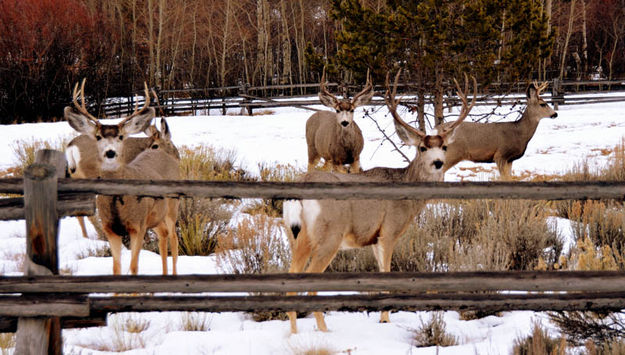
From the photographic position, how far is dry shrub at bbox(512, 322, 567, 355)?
153 inches

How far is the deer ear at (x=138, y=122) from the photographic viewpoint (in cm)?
588

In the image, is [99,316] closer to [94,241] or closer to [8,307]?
[8,307]

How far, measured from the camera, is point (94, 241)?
25.1 ft

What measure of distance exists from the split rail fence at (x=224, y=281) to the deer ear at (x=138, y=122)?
203 cm

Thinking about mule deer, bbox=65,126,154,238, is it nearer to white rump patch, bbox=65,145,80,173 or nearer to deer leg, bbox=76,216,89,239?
white rump patch, bbox=65,145,80,173

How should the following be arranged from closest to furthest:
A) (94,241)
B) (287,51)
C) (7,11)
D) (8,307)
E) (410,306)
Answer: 1. (8,307)
2. (410,306)
3. (94,241)
4. (7,11)
5. (287,51)

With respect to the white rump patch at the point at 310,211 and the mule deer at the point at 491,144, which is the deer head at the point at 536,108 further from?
the white rump patch at the point at 310,211

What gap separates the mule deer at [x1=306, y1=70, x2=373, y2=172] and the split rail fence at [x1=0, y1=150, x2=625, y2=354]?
6.04m

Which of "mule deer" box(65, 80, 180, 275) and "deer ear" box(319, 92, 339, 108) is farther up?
"deer ear" box(319, 92, 339, 108)

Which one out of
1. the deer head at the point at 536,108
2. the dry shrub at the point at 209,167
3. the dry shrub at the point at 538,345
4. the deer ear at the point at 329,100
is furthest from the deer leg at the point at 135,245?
the deer head at the point at 536,108

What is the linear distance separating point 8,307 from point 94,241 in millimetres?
4186

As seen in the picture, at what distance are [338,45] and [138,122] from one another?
22.9m

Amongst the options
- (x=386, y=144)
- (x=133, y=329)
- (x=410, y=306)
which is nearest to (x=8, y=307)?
(x=133, y=329)

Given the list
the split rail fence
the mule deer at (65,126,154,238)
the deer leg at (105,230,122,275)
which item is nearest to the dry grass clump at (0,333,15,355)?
the split rail fence
